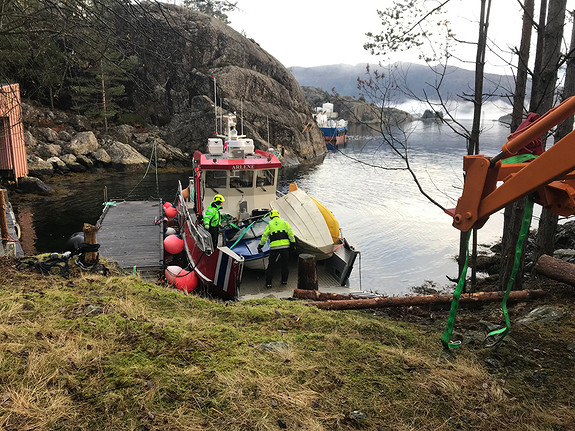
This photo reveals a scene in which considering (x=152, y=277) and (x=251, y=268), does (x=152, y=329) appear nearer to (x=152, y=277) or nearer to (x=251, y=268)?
(x=251, y=268)

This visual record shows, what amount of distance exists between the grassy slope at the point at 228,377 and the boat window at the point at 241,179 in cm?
796

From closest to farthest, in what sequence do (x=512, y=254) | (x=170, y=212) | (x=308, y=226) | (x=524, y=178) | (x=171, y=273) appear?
(x=524, y=178) → (x=512, y=254) → (x=308, y=226) → (x=171, y=273) → (x=170, y=212)

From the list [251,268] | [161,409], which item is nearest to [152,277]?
[251,268]

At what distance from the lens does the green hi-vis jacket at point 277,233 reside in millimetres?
10398

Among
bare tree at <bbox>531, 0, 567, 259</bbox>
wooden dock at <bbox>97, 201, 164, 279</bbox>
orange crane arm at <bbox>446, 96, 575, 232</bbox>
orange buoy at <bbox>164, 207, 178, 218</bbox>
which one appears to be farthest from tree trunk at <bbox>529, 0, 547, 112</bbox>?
Result: orange buoy at <bbox>164, 207, 178, 218</bbox>

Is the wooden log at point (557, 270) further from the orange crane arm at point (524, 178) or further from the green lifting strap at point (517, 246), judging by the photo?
the orange crane arm at point (524, 178)

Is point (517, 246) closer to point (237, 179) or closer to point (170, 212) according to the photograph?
point (237, 179)

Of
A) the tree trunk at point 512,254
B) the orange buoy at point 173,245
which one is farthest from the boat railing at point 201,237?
the tree trunk at point 512,254

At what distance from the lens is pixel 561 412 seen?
378 cm

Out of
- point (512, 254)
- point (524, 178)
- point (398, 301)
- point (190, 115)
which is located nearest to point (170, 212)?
point (398, 301)

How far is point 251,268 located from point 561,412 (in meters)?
8.01

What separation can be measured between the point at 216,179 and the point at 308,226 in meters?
3.62

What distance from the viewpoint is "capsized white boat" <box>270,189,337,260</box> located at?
36.1 ft

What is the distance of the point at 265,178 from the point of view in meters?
13.6
